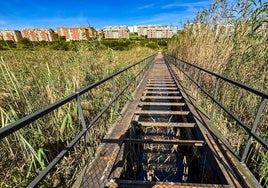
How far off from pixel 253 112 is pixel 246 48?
1577 mm

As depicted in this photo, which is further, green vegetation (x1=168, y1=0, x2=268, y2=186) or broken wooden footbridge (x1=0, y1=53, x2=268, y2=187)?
green vegetation (x1=168, y1=0, x2=268, y2=186)

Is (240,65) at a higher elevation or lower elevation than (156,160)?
higher

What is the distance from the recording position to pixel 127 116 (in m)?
3.90

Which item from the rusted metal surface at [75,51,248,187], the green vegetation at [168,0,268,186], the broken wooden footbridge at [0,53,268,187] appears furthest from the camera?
the green vegetation at [168,0,268,186]

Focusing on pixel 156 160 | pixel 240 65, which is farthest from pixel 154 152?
pixel 240 65

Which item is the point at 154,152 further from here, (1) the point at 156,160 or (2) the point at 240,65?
(2) the point at 240,65

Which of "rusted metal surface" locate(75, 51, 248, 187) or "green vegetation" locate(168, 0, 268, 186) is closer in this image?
"rusted metal surface" locate(75, 51, 248, 187)

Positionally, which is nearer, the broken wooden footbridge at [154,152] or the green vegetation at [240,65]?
the broken wooden footbridge at [154,152]

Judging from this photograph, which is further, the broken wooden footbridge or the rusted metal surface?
the rusted metal surface

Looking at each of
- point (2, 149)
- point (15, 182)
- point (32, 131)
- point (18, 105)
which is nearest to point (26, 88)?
point (18, 105)

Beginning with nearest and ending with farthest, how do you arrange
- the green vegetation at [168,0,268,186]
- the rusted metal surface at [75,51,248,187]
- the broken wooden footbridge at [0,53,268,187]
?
the broken wooden footbridge at [0,53,268,187]
the rusted metal surface at [75,51,248,187]
the green vegetation at [168,0,268,186]

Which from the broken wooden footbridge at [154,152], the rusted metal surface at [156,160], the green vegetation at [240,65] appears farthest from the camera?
the green vegetation at [240,65]

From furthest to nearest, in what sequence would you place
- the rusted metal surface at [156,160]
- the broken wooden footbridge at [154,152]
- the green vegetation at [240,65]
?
the green vegetation at [240,65], the rusted metal surface at [156,160], the broken wooden footbridge at [154,152]

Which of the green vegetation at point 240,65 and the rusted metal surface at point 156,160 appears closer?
the rusted metal surface at point 156,160
